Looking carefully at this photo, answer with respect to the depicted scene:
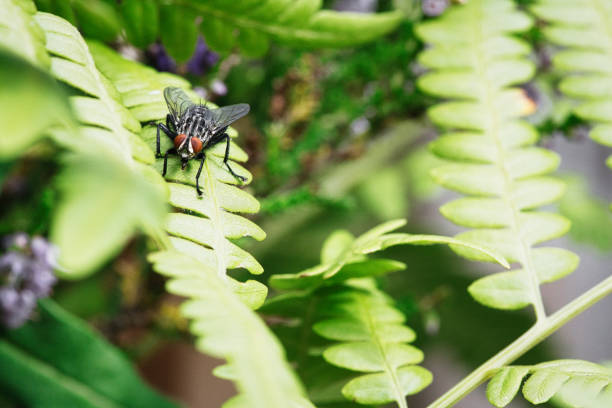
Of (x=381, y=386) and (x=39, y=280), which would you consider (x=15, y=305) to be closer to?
(x=39, y=280)

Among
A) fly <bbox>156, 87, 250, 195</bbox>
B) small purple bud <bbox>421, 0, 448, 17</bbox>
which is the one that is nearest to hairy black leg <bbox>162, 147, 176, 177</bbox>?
fly <bbox>156, 87, 250, 195</bbox>

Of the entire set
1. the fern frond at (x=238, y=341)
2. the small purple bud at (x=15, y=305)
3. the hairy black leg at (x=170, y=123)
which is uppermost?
the hairy black leg at (x=170, y=123)

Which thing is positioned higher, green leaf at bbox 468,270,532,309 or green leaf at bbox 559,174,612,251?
green leaf at bbox 468,270,532,309

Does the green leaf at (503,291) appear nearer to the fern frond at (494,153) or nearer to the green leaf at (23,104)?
the fern frond at (494,153)

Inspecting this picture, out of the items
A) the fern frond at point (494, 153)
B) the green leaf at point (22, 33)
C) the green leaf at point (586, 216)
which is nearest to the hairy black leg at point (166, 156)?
the green leaf at point (22, 33)

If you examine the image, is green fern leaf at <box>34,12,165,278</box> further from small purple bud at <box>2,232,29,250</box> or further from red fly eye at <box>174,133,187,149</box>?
small purple bud at <box>2,232,29,250</box>

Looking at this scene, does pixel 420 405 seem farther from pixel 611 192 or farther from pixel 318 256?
pixel 611 192
